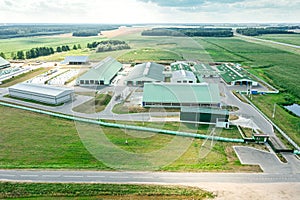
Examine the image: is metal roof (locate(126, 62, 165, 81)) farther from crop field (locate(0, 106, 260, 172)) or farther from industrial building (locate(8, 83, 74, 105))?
crop field (locate(0, 106, 260, 172))

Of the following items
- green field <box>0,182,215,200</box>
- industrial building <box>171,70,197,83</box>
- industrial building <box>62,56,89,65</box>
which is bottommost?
green field <box>0,182,215,200</box>

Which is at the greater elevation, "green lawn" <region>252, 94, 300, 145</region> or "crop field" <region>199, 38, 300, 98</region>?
"crop field" <region>199, 38, 300, 98</region>

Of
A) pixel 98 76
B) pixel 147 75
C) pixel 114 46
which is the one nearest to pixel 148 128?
pixel 147 75

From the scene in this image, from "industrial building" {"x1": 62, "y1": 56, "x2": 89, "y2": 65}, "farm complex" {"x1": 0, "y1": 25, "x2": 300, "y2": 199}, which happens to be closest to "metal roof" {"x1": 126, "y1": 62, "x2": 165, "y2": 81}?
"farm complex" {"x1": 0, "y1": 25, "x2": 300, "y2": 199}

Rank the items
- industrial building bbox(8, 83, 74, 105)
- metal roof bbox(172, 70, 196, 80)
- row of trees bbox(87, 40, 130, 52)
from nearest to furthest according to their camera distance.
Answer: industrial building bbox(8, 83, 74, 105), metal roof bbox(172, 70, 196, 80), row of trees bbox(87, 40, 130, 52)

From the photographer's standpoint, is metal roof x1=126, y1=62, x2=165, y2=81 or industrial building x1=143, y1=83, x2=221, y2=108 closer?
industrial building x1=143, y1=83, x2=221, y2=108

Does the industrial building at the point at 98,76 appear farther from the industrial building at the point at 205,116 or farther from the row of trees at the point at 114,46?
the industrial building at the point at 205,116

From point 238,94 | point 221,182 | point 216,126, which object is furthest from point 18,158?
point 238,94
